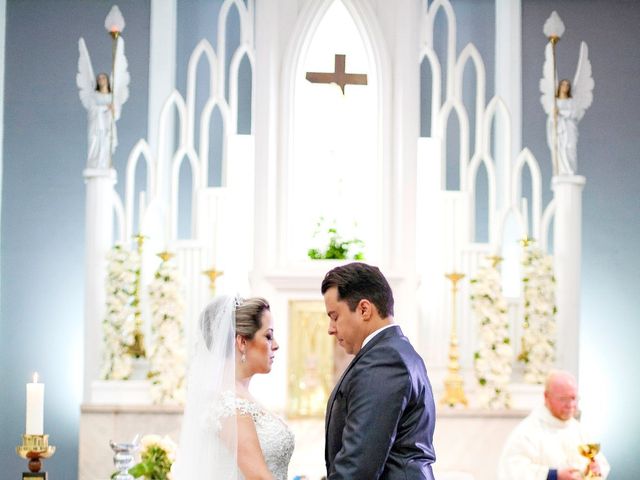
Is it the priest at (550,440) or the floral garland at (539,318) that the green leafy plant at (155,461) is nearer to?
the priest at (550,440)

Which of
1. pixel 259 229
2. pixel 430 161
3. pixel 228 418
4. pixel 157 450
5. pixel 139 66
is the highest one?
pixel 139 66

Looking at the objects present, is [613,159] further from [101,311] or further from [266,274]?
[101,311]

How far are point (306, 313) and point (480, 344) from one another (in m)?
1.38

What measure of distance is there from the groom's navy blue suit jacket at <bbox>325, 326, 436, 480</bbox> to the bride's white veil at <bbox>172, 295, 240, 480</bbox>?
1.88ft

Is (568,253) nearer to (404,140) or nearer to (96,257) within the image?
(404,140)

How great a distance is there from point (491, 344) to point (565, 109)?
2053 millimetres

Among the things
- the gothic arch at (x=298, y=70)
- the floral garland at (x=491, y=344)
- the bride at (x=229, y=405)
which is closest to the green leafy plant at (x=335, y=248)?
the gothic arch at (x=298, y=70)

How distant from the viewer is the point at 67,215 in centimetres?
1053

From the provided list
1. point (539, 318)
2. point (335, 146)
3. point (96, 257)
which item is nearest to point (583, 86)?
point (539, 318)

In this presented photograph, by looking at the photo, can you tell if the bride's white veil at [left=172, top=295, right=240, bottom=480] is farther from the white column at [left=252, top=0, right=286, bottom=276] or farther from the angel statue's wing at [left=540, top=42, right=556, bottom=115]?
the angel statue's wing at [left=540, top=42, right=556, bottom=115]

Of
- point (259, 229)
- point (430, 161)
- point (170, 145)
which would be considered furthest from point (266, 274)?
point (170, 145)

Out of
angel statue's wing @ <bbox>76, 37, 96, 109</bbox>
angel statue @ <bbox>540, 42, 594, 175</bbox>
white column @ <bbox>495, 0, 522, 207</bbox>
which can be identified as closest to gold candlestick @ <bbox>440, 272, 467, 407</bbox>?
angel statue @ <bbox>540, 42, 594, 175</bbox>

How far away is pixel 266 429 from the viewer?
4.07 m

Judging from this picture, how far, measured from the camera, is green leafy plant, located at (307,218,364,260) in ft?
29.6
